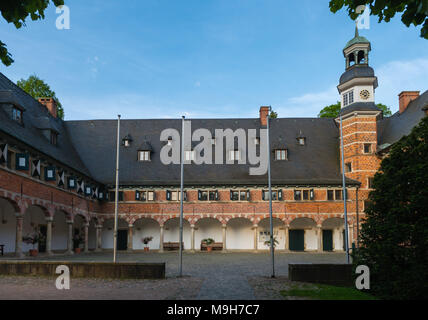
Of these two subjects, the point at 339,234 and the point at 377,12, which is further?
the point at 339,234

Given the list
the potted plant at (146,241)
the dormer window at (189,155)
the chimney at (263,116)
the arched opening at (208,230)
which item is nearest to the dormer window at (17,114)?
the potted plant at (146,241)

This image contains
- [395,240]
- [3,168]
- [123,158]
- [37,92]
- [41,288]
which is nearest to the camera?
[395,240]

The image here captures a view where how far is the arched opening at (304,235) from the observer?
111 ft

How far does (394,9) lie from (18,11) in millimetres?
4638

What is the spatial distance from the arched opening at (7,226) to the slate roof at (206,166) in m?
9.40

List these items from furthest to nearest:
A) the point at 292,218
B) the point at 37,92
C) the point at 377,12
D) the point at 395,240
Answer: the point at 37,92 → the point at 292,218 → the point at 395,240 → the point at 377,12

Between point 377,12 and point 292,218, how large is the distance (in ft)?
93.3

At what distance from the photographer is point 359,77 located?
33.0 meters

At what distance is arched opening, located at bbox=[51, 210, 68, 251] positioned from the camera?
94.1 ft

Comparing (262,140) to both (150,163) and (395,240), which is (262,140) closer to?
(150,163)

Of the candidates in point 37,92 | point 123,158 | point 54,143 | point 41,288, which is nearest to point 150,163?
point 123,158

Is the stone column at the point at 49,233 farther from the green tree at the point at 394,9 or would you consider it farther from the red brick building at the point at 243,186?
the green tree at the point at 394,9

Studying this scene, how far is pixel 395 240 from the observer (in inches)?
355

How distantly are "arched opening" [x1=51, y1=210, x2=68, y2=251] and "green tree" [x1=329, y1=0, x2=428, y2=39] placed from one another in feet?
88.1
